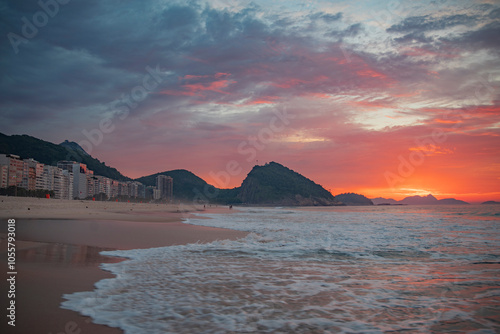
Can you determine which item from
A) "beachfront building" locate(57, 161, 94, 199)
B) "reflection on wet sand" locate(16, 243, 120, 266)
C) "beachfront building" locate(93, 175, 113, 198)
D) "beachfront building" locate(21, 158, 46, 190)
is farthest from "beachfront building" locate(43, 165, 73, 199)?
"reflection on wet sand" locate(16, 243, 120, 266)

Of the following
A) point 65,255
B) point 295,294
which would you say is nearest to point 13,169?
point 65,255

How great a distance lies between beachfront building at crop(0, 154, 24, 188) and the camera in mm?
114194

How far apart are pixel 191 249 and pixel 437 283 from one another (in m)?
8.12

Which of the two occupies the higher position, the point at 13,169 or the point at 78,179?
the point at 13,169

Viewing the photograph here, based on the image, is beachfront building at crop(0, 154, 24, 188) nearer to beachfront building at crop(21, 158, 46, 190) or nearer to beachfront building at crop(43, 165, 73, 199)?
beachfront building at crop(21, 158, 46, 190)

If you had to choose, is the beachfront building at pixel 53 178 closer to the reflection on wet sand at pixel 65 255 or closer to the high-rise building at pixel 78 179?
the high-rise building at pixel 78 179

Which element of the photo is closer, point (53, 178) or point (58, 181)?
point (53, 178)

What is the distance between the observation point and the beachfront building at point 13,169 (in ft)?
375

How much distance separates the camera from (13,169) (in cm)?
11894

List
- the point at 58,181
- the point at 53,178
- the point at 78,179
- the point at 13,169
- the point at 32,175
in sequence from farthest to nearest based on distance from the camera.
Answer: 1. the point at 78,179
2. the point at 58,181
3. the point at 53,178
4. the point at 32,175
5. the point at 13,169

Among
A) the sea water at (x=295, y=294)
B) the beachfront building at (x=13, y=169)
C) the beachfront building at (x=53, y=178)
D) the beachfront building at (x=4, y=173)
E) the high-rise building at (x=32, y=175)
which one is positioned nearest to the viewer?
the sea water at (x=295, y=294)

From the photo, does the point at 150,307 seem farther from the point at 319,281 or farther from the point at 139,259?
the point at 139,259

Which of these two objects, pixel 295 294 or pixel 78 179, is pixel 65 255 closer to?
pixel 295 294

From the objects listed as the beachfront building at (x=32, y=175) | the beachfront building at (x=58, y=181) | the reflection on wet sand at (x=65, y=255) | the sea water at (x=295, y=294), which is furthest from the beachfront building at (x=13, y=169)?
the sea water at (x=295, y=294)
